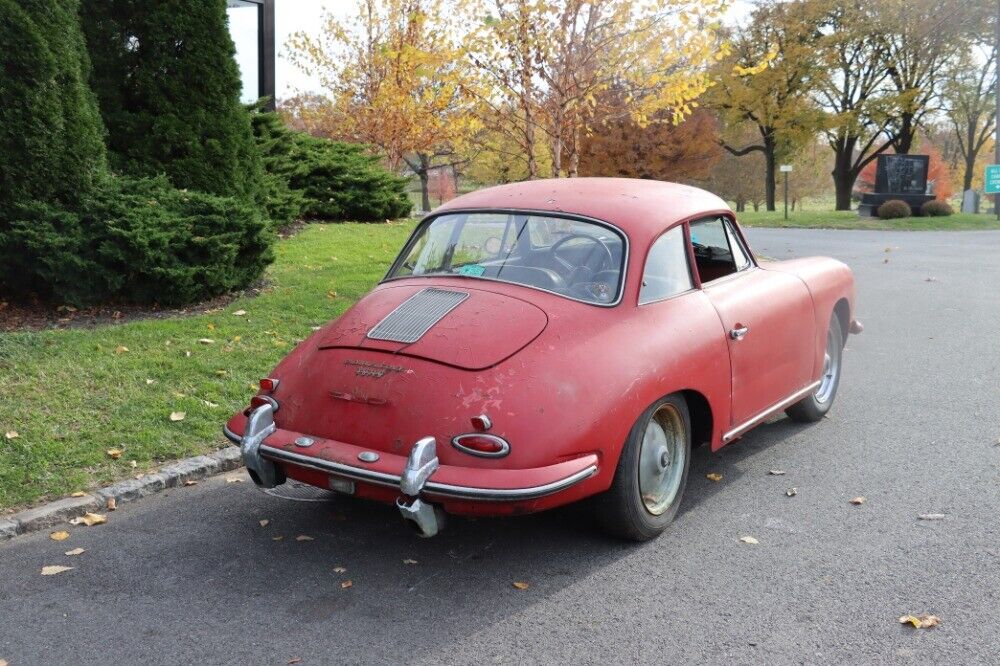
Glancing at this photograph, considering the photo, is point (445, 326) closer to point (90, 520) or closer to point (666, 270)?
point (666, 270)

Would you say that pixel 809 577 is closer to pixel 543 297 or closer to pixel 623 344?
pixel 623 344

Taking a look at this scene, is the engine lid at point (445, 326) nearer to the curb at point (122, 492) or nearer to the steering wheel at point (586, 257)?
the steering wheel at point (586, 257)

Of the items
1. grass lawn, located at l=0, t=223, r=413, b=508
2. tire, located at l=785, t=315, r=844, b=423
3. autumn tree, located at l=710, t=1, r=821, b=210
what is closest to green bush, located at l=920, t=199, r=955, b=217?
autumn tree, located at l=710, t=1, r=821, b=210

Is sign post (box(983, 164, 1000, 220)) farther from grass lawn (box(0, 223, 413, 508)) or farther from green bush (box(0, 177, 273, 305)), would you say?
green bush (box(0, 177, 273, 305))

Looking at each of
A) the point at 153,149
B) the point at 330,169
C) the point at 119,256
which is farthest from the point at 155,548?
the point at 330,169

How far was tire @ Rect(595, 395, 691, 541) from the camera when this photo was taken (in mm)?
4004

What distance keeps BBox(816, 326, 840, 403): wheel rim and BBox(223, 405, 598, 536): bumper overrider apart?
10.1 ft

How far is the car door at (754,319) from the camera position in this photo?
482cm

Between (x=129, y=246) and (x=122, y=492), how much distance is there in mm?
3345

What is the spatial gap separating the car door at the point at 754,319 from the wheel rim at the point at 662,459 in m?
0.50

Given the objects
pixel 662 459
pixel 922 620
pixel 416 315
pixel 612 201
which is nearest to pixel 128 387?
pixel 416 315

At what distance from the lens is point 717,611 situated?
353cm

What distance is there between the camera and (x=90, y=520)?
4.56 m

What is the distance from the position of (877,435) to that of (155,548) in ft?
14.1
